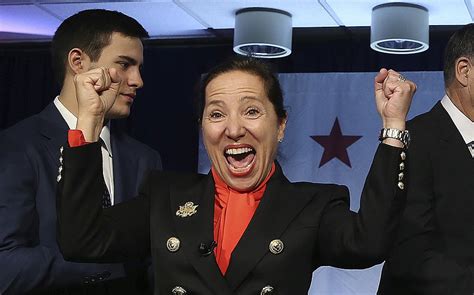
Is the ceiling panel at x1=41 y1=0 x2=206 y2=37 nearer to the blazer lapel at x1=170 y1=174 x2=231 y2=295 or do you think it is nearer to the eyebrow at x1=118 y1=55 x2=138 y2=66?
the eyebrow at x1=118 y1=55 x2=138 y2=66

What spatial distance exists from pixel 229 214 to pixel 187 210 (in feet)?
0.31

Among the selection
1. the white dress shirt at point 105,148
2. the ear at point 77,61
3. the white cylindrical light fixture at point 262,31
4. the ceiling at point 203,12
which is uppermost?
the ceiling at point 203,12

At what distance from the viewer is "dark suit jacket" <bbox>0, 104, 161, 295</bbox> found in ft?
6.97

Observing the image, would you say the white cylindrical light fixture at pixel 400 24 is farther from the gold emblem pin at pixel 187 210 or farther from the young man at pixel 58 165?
the gold emblem pin at pixel 187 210

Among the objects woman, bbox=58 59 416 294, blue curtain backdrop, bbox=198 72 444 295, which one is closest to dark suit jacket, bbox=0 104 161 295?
woman, bbox=58 59 416 294

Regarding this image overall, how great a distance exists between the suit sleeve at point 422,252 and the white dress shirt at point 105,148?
0.76 metres

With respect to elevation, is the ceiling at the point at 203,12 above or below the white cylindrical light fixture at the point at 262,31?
above

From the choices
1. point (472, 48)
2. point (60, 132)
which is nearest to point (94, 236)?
point (60, 132)

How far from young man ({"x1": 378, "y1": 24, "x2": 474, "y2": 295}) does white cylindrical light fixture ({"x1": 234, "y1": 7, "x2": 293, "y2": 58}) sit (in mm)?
2820

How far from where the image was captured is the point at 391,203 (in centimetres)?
171

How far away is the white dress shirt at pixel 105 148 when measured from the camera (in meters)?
2.36

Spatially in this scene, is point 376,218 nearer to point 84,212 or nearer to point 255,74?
point 255,74

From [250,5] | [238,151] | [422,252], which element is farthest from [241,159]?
[250,5]

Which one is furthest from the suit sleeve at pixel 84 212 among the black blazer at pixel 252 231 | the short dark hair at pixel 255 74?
the short dark hair at pixel 255 74
